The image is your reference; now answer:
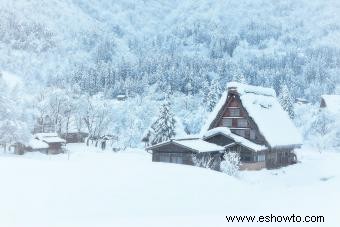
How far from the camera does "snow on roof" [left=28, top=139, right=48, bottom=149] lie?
189ft

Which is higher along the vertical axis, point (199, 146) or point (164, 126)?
point (164, 126)

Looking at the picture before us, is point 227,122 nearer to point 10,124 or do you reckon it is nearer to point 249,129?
point 249,129

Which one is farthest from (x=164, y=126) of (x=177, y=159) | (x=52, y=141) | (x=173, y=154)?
(x=177, y=159)

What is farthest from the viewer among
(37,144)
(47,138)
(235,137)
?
(47,138)

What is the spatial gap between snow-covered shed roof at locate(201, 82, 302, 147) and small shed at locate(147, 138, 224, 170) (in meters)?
5.83

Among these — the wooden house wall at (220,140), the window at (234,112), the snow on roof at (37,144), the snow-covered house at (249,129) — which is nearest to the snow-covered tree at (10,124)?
the snow on roof at (37,144)

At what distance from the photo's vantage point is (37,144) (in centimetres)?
5850

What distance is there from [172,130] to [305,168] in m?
21.4

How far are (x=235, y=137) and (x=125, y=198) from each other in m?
32.0

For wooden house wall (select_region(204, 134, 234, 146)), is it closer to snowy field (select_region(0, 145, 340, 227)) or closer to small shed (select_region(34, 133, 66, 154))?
small shed (select_region(34, 133, 66, 154))

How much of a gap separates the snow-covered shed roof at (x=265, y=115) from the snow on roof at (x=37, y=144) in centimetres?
2147

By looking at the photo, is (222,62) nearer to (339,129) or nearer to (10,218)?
(339,129)

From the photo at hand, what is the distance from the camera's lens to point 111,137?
82.2 m

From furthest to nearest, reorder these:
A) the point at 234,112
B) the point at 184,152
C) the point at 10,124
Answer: the point at 10,124, the point at 234,112, the point at 184,152
